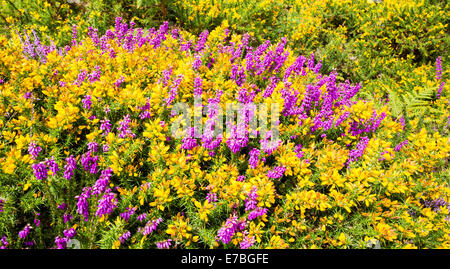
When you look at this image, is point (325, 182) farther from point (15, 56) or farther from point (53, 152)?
point (15, 56)

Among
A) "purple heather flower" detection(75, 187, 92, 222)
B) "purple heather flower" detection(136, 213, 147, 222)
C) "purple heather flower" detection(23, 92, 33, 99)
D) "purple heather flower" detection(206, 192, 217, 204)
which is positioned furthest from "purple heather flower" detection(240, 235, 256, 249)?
"purple heather flower" detection(23, 92, 33, 99)

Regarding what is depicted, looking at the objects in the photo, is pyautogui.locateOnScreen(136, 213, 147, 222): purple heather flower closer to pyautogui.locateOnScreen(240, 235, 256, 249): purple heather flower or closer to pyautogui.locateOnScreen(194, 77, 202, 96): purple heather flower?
pyautogui.locateOnScreen(240, 235, 256, 249): purple heather flower

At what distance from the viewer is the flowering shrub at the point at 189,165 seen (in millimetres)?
2117

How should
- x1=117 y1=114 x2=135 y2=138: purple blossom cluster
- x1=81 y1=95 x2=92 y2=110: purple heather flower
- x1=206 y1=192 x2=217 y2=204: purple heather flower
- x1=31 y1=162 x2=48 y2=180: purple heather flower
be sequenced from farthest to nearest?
x1=81 y1=95 x2=92 y2=110: purple heather flower, x1=117 y1=114 x2=135 y2=138: purple blossom cluster, x1=206 y1=192 x2=217 y2=204: purple heather flower, x1=31 y1=162 x2=48 y2=180: purple heather flower

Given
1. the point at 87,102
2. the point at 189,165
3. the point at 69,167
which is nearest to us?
the point at 69,167

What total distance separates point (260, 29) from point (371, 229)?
4.18 metres

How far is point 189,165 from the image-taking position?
2.41m

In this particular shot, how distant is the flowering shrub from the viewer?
6.95 ft

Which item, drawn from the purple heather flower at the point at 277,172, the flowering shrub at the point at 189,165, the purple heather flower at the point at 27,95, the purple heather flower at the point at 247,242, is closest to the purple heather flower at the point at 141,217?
the flowering shrub at the point at 189,165

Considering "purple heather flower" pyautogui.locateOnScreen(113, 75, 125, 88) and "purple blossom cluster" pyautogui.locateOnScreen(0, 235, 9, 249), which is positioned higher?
"purple heather flower" pyautogui.locateOnScreen(113, 75, 125, 88)

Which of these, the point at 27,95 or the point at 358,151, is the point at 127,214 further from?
the point at 358,151

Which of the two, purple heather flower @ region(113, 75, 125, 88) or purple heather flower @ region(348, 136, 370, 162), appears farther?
purple heather flower @ region(113, 75, 125, 88)

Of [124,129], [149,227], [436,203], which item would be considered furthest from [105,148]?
[436,203]
